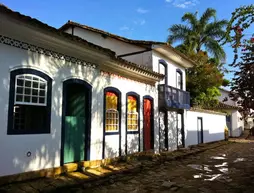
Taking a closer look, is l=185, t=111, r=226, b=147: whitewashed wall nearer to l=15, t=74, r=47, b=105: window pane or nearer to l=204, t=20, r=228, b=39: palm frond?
l=204, t=20, r=228, b=39: palm frond

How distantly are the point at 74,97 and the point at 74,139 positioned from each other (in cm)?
164

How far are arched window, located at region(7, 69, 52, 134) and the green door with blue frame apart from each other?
0.87m

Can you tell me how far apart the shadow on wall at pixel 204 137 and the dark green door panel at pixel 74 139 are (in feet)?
33.8

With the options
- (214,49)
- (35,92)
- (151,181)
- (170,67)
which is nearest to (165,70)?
(170,67)

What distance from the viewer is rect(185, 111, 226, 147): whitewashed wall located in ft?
58.5

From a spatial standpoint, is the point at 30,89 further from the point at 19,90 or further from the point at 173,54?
the point at 173,54

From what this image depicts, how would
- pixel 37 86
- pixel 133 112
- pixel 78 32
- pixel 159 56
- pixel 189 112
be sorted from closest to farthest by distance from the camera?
1. pixel 37 86
2. pixel 133 112
3. pixel 159 56
4. pixel 78 32
5. pixel 189 112

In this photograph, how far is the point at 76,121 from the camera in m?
8.61

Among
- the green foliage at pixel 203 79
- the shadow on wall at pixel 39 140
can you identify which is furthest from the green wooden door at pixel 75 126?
the green foliage at pixel 203 79

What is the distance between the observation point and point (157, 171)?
9.61 metres

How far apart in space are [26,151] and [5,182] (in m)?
0.92

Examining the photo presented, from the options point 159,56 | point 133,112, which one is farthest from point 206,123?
point 133,112

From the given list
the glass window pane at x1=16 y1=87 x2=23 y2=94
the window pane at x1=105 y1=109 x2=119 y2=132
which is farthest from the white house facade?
the glass window pane at x1=16 y1=87 x2=23 y2=94

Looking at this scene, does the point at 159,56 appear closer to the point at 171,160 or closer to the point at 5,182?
the point at 171,160
